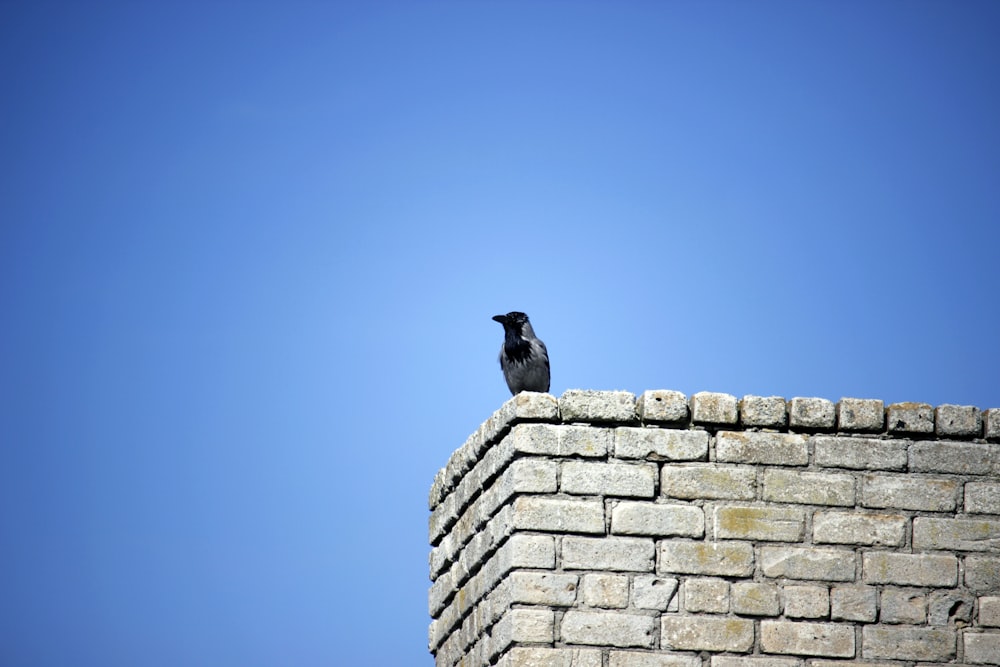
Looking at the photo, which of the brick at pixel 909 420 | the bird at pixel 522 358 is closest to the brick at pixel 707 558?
the brick at pixel 909 420

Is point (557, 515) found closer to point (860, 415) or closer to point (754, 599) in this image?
point (754, 599)

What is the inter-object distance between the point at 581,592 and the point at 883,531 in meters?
1.83

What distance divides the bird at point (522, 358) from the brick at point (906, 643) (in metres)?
3.26

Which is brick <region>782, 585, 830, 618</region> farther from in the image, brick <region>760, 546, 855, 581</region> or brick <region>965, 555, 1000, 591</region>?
brick <region>965, 555, 1000, 591</region>

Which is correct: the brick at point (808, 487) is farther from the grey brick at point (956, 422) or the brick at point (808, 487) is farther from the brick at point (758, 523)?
the grey brick at point (956, 422)

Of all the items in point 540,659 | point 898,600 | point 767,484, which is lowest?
point 540,659

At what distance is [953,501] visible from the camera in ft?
31.4

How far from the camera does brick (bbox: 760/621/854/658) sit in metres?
9.26

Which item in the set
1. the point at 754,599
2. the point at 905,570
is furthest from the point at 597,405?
the point at 905,570

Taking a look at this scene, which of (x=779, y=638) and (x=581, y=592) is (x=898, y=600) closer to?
(x=779, y=638)

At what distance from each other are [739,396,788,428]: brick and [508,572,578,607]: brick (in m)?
1.42

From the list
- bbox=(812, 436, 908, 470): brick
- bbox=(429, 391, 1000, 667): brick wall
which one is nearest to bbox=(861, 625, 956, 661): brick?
bbox=(429, 391, 1000, 667): brick wall

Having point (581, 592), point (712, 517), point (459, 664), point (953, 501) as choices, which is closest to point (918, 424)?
point (953, 501)

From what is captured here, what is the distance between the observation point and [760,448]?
952cm
